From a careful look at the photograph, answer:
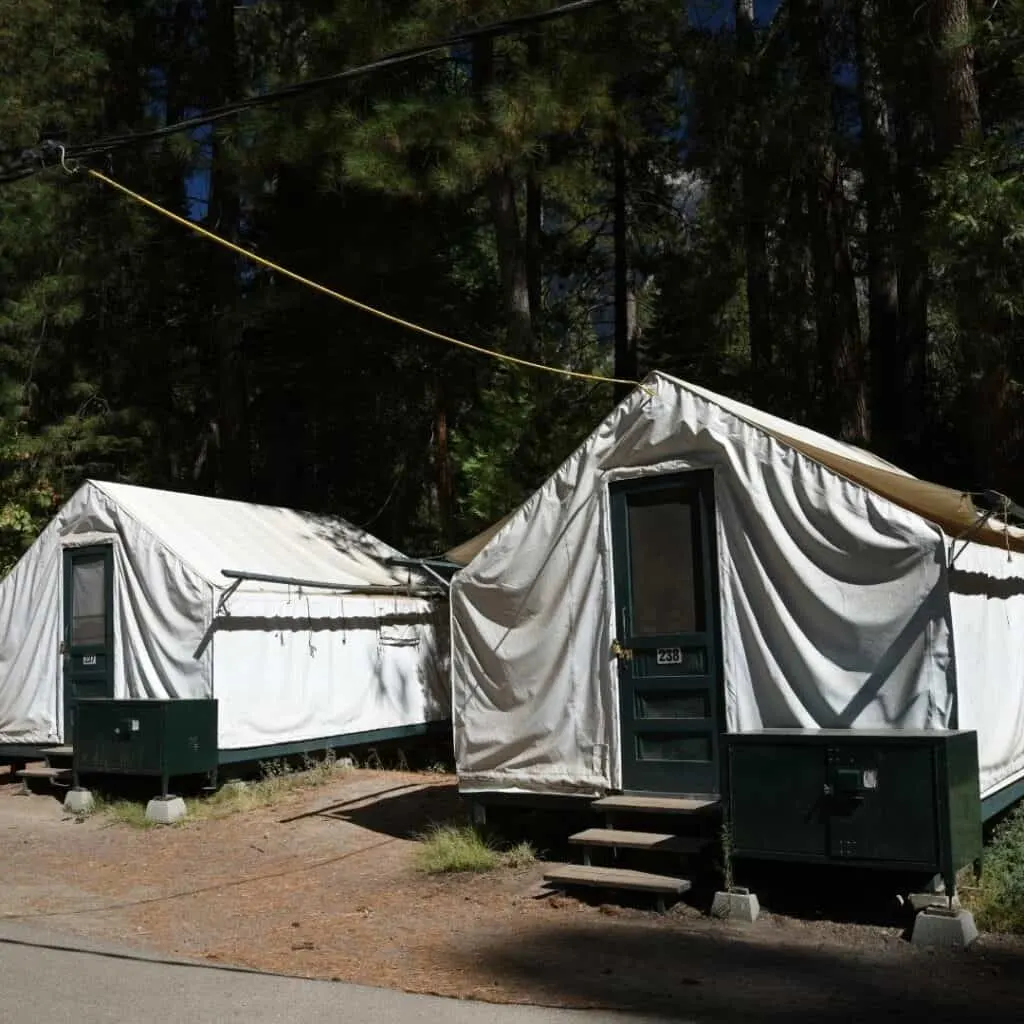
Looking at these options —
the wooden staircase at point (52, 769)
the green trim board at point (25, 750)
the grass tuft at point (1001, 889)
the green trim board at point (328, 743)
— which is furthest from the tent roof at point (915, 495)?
the green trim board at point (25, 750)

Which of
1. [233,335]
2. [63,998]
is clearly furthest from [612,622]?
[233,335]

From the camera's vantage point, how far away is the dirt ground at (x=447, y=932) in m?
6.10

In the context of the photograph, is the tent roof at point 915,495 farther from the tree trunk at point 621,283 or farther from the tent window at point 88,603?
the tree trunk at point 621,283

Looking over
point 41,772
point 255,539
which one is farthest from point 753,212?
point 41,772

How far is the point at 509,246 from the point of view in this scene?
59.4 feet

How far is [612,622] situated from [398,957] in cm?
305

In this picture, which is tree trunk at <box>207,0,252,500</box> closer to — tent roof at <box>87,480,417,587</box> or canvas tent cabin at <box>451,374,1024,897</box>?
tent roof at <box>87,480,417,587</box>

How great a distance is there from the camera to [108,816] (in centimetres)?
1262

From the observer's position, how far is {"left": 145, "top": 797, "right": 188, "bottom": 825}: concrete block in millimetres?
12156

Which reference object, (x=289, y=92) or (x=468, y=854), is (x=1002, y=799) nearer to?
(x=468, y=854)

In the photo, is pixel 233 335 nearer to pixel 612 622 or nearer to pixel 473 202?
pixel 473 202

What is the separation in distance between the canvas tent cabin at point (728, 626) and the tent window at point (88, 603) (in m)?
5.91

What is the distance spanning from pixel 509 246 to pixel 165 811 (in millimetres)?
9615

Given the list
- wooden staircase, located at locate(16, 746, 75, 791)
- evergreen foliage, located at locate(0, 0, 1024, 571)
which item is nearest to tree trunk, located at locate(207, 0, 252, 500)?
evergreen foliage, located at locate(0, 0, 1024, 571)
